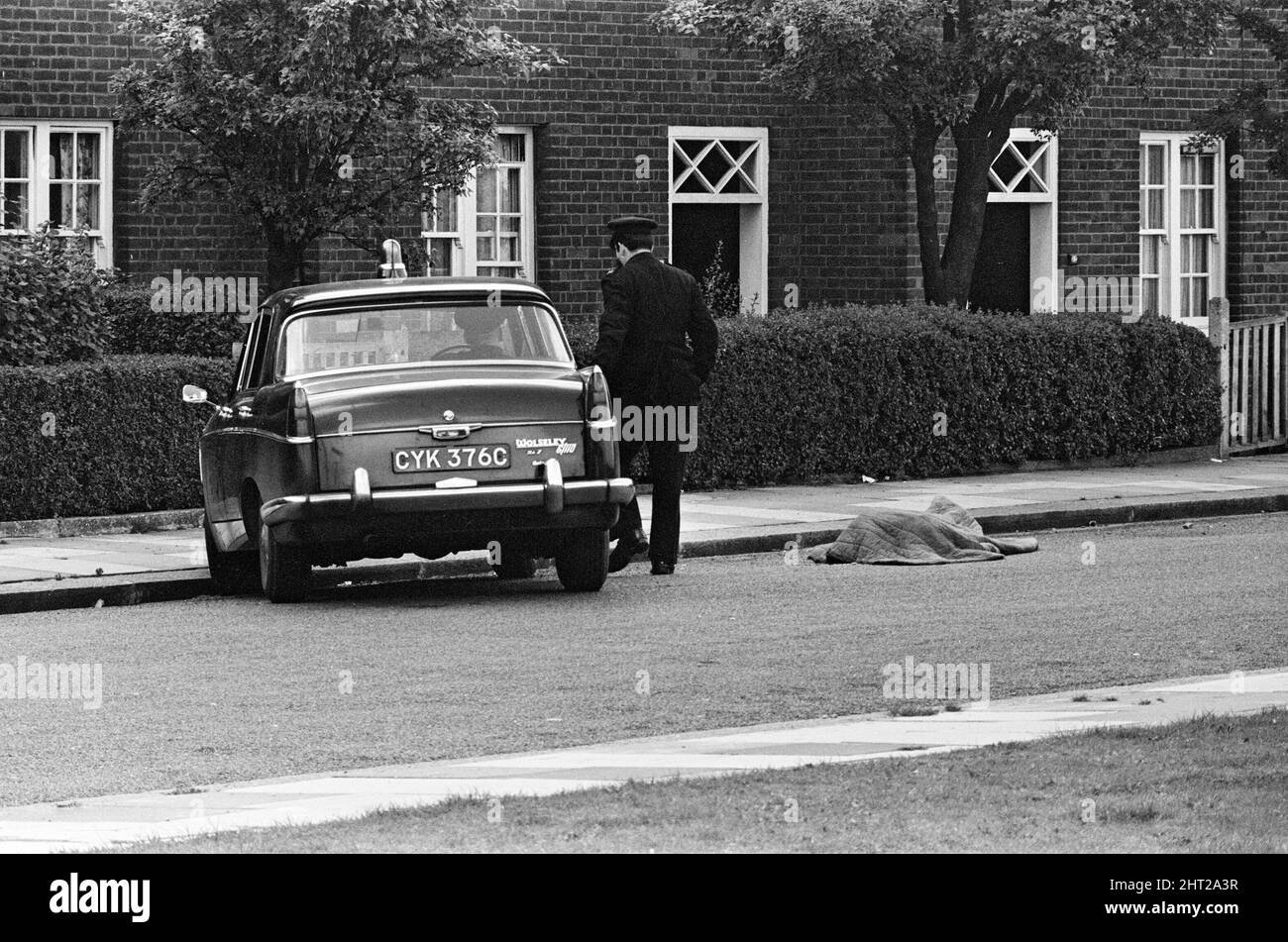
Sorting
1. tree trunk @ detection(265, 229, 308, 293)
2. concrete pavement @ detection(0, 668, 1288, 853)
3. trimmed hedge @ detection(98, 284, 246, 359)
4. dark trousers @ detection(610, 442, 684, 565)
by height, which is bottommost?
concrete pavement @ detection(0, 668, 1288, 853)

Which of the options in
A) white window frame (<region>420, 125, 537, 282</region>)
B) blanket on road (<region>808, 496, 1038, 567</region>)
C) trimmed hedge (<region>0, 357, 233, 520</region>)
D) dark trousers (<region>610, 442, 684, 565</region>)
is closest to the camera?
dark trousers (<region>610, 442, 684, 565</region>)

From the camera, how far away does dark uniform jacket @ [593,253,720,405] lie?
14023 mm

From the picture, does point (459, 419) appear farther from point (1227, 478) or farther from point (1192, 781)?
point (1227, 478)

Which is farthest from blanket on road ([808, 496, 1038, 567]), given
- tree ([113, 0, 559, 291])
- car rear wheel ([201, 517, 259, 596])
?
tree ([113, 0, 559, 291])

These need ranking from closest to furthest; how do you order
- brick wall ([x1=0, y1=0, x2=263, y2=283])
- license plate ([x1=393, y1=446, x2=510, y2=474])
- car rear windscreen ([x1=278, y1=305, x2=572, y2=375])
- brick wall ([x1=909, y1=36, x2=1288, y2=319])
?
license plate ([x1=393, y1=446, x2=510, y2=474])
car rear windscreen ([x1=278, y1=305, x2=572, y2=375])
brick wall ([x1=0, y1=0, x2=263, y2=283])
brick wall ([x1=909, y1=36, x2=1288, y2=319])

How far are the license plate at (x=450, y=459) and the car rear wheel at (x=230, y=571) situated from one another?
184cm

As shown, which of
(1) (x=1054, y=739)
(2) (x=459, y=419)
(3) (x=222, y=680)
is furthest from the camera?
(2) (x=459, y=419)

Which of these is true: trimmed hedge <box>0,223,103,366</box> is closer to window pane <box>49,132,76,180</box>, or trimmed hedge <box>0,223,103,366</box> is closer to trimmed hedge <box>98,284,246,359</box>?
trimmed hedge <box>98,284,246,359</box>

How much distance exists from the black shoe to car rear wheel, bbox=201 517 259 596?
86.7 inches

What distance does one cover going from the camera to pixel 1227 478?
20.4 m

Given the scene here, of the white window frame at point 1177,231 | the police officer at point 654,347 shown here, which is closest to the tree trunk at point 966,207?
the white window frame at point 1177,231

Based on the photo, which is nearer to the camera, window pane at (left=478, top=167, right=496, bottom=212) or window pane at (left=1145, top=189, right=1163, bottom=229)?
window pane at (left=478, top=167, right=496, bottom=212)
